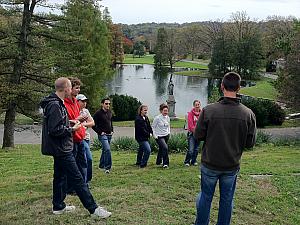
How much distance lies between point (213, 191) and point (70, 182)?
1834 mm

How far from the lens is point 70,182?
211 inches

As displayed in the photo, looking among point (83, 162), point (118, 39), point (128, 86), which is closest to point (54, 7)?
point (83, 162)

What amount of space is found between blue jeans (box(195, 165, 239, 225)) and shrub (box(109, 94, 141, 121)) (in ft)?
94.7

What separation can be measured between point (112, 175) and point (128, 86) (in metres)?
54.7

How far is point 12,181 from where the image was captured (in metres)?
8.14

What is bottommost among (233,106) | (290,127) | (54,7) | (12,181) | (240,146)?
(290,127)

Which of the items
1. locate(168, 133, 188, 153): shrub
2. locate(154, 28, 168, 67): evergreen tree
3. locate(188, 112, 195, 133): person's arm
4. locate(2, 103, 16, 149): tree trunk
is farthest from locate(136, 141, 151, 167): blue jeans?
locate(154, 28, 168, 67): evergreen tree

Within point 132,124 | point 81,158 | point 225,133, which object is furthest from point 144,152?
point 132,124

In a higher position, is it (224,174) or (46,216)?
(224,174)

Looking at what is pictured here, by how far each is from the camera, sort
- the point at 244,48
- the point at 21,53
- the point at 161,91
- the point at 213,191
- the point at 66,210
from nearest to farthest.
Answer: the point at 213,191
the point at 66,210
the point at 21,53
the point at 161,91
the point at 244,48

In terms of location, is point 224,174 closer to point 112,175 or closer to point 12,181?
point 112,175

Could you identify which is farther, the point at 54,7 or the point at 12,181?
the point at 54,7

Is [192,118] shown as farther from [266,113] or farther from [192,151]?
[266,113]

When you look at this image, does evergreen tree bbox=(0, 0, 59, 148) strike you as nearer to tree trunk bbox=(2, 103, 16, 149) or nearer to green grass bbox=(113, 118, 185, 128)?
tree trunk bbox=(2, 103, 16, 149)
